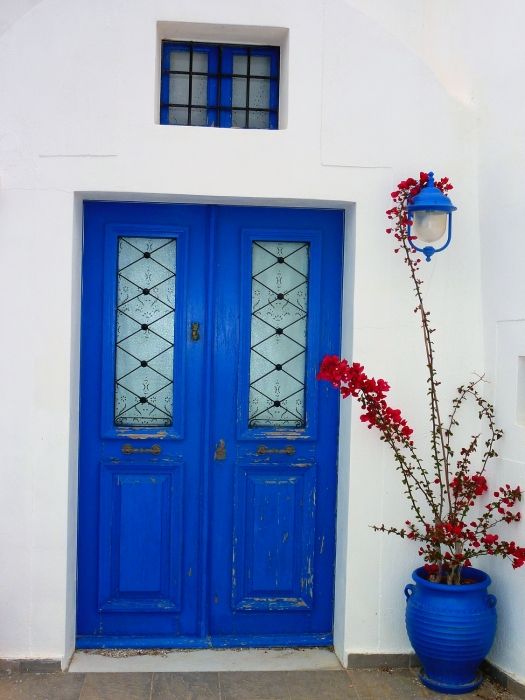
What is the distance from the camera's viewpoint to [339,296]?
4.45m

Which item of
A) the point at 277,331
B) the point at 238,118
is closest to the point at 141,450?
the point at 277,331

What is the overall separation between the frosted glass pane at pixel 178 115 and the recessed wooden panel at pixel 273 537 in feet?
6.04

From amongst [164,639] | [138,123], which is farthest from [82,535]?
[138,123]

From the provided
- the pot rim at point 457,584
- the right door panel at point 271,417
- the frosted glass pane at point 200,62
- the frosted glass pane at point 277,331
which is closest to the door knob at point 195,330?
the right door panel at point 271,417

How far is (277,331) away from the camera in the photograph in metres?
4.45

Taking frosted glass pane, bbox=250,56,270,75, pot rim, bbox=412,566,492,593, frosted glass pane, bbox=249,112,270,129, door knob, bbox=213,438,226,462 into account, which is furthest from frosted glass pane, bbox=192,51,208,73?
pot rim, bbox=412,566,492,593

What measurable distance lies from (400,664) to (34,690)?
179 cm

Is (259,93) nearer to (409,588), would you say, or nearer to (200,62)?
(200,62)

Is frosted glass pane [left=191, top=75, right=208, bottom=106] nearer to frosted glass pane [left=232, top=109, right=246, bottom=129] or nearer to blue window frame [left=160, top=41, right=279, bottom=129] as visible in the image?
blue window frame [left=160, top=41, right=279, bottom=129]

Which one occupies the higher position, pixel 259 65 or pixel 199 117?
pixel 259 65

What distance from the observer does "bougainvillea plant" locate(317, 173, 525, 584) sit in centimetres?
396

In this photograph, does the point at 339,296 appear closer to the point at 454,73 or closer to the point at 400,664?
the point at 454,73

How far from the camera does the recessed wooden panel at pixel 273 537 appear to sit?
4.45 meters

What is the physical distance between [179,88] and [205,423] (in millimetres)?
1752
